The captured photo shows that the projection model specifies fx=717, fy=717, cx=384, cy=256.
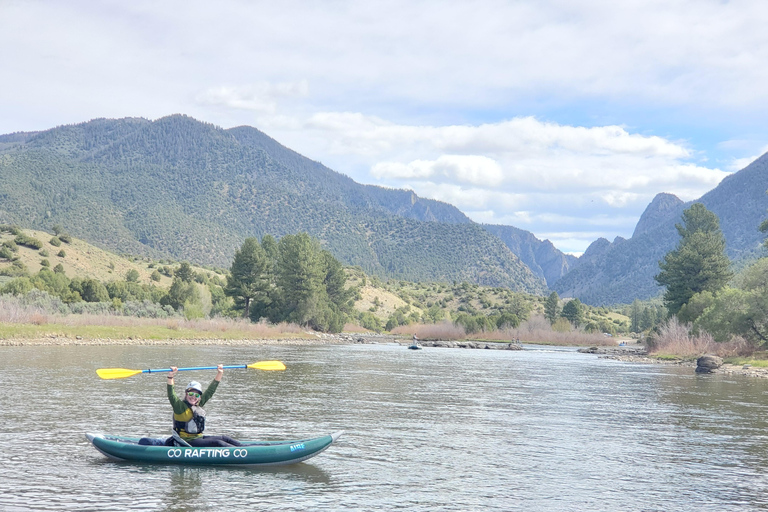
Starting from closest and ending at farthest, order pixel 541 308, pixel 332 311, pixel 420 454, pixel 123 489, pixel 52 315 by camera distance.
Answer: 1. pixel 123 489
2. pixel 420 454
3. pixel 52 315
4. pixel 332 311
5. pixel 541 308

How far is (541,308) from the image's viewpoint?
7416 inches

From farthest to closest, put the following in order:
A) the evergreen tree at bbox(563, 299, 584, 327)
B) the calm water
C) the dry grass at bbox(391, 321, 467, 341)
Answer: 1. the evergreen tree at bbox(563, 299, 584, 327)
2. the dry grass at bbox(391, 321, 467, 341)
3. the calm water

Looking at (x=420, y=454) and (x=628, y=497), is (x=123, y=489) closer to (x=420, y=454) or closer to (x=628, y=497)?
(x=420, y=454)

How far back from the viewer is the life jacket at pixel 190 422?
20.5m

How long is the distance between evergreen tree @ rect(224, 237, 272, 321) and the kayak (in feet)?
307

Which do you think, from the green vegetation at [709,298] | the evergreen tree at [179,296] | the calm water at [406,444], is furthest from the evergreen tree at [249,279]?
the calm water at [406,444]

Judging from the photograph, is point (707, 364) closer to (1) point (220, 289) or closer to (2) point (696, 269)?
(2) point (696, 269)

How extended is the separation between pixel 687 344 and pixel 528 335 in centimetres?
5446

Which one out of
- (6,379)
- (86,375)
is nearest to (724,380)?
(86,375)

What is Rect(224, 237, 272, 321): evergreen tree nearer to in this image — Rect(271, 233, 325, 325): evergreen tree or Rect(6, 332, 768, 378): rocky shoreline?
Rect(271, 233, 325, 325): evergreen tree

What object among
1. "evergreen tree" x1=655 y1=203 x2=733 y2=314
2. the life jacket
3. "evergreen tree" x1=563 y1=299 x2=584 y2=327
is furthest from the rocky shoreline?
"evergreen tree" x1=563 y1=299 x2=584 y2=327

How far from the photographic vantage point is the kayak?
65.9ft

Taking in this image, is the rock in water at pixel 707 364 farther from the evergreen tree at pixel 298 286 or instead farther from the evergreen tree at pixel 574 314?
the evergreen tree at pixel 574 314

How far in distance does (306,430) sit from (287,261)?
93.2 meters
